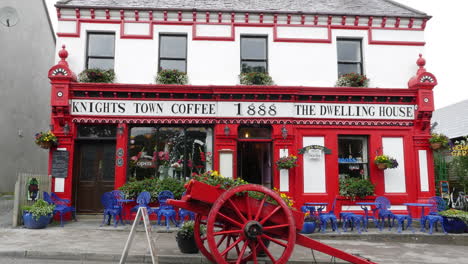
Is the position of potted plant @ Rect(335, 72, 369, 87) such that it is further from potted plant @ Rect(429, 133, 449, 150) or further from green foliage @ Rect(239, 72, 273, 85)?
potted plant @ Rect(429, 133, 449, 150)

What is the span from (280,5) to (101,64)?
22.4 ft

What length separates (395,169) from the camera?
12578 mm

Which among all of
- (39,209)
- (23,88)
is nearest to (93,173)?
(39,209)

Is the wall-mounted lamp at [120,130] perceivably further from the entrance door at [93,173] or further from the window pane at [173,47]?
the window pane at [173,47]

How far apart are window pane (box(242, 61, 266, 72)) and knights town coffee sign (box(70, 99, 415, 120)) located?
52.7 inches

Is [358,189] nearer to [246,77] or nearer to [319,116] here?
[319,116]

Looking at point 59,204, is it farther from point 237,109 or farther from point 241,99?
point 241,99

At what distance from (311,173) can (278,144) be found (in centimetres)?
149

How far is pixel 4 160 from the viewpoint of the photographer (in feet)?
51.2

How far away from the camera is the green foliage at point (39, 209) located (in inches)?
407

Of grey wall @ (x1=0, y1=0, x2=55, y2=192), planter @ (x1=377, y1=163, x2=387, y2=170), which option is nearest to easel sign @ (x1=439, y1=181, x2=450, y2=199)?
planter @ (x1=377, y1=163, x2=387, y2=170)

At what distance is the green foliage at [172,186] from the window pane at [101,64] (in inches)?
174

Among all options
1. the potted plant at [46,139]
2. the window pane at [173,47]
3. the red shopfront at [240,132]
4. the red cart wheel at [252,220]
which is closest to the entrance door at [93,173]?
the red shopfront at [240,132]

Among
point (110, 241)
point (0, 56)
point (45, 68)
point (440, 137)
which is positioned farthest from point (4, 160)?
point (440, 137)
